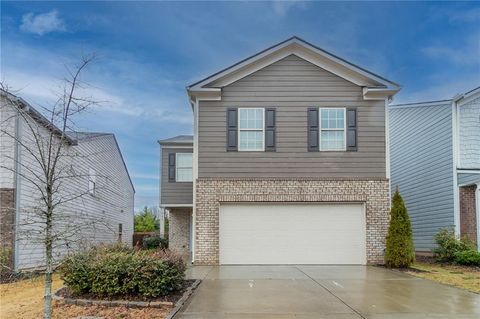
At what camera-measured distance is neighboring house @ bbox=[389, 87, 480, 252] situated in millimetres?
17906

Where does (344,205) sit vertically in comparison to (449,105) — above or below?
below

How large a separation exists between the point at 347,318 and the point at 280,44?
459 inches

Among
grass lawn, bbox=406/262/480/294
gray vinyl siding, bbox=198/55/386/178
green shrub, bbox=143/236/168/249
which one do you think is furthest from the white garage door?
green shrub, bbox=143/236/168/249

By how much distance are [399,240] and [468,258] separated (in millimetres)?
2836

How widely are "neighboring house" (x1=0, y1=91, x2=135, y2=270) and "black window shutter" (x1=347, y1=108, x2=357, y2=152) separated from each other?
27.9 ft

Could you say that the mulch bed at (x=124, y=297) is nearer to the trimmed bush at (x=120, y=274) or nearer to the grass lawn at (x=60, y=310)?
the trimmed bush at (x=120, y=274)

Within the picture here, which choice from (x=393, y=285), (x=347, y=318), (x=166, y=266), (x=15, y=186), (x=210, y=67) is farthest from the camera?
(x=210, y=67)

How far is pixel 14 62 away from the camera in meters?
11.2

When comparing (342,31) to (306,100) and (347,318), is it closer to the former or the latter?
(306,100)

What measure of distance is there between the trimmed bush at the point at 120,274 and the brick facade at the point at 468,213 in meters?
12.9

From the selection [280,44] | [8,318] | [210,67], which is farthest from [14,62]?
[280,44]

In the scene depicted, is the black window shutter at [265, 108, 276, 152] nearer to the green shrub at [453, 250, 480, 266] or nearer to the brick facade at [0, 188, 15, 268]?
the green shrub at [453, 250, 480, 266]

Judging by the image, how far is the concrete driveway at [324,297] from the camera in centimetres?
796

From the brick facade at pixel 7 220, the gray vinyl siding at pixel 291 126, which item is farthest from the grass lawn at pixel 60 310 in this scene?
the gray vinyl siding at pixel 291 126
